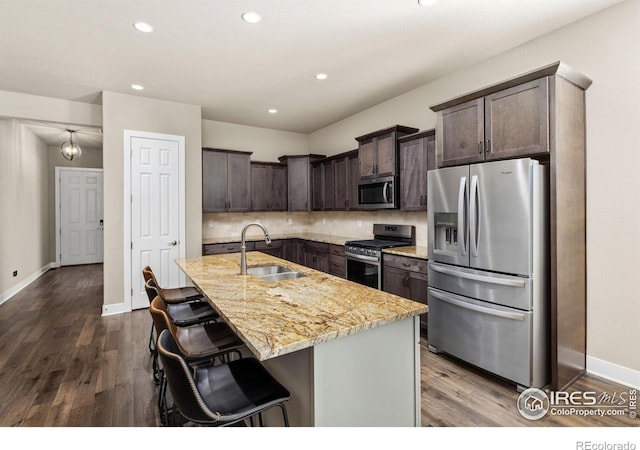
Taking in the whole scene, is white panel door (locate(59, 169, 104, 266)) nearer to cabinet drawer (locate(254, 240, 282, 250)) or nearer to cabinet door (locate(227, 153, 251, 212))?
cabinet door (locate(227, 153, 251, 212))

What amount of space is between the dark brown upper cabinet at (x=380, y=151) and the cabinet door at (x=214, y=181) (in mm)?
2211

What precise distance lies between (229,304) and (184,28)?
238 centimetres

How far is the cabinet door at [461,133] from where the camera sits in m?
2.83

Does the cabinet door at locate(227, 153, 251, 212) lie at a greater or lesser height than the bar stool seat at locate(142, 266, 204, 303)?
greater

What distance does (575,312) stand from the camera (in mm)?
2623

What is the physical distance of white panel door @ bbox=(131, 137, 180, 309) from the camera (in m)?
4.48

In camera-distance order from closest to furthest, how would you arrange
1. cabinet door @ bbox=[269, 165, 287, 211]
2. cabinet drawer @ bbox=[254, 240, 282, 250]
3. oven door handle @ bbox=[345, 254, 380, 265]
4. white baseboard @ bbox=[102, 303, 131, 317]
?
oven door handle @ bbox=[345, 254, 380, 265] → white baseboard @ bbox=[102, 303, 131, 317] → cabinet drawer @ bbox=[254, 240, 282, 250] → cabinet door @ bbox=[269, 165, 287, 211]

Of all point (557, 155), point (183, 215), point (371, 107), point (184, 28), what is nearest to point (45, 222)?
point (183, 215)

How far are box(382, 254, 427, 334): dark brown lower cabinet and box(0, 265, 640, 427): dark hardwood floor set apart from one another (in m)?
0.48

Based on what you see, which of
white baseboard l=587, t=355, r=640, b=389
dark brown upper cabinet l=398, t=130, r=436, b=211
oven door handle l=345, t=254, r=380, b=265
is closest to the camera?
white baseboard l=587, t=355, r=640, b=389

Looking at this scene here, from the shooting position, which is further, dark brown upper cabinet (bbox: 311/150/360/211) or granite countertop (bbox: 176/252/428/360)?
dark brown upper cabinet (bbox: 311/150/360/211)

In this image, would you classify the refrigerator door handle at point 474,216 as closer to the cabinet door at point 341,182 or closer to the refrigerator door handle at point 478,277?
the refrigerator door handle at point 478,277

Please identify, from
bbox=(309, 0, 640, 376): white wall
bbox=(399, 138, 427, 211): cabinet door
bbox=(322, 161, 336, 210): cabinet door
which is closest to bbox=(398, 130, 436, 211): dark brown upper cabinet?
bbox=(399, 138, 427, 211): cabinet door

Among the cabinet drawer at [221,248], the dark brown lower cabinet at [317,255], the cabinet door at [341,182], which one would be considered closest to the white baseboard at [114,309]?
the cabinet drawer at [221,248]
